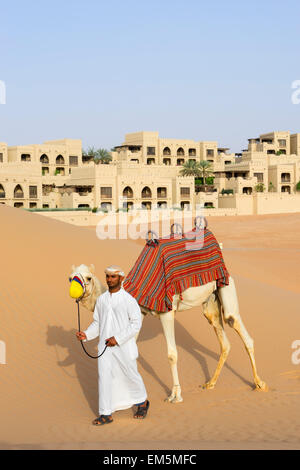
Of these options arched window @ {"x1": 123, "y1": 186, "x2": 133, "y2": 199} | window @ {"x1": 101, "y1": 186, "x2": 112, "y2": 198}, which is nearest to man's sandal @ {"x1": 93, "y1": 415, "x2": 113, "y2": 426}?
window @ {"x1": 101, "y1": 186, "x2": 112, "y2": 198}

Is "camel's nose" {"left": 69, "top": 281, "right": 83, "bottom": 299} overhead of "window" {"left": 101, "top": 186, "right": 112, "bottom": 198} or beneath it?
beneath

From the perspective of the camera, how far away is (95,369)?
361 inches

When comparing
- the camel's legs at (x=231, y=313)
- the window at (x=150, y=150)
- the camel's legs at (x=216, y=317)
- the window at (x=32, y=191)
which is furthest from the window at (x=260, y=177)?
the camel's legs at (x=231, y=313)

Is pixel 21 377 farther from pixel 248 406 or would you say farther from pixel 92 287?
pixel 248 406

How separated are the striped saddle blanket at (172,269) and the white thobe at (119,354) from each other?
905mm

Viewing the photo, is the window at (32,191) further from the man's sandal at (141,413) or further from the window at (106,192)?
the man's sandal at (141,413)

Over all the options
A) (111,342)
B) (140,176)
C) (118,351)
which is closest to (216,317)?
(118,351)

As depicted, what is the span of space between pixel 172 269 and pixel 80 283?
1649mm

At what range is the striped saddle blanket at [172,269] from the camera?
7.79 meters

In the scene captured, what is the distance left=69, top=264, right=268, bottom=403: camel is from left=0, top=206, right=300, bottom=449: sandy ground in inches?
13.4

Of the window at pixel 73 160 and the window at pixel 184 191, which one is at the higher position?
the window at pixel 73 160

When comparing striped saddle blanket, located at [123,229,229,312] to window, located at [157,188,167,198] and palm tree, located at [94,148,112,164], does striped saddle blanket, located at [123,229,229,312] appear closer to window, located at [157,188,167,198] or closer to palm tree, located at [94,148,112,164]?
window, located at [157,188,167,198]

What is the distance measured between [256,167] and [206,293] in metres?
75.1

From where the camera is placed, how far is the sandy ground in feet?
20.9
